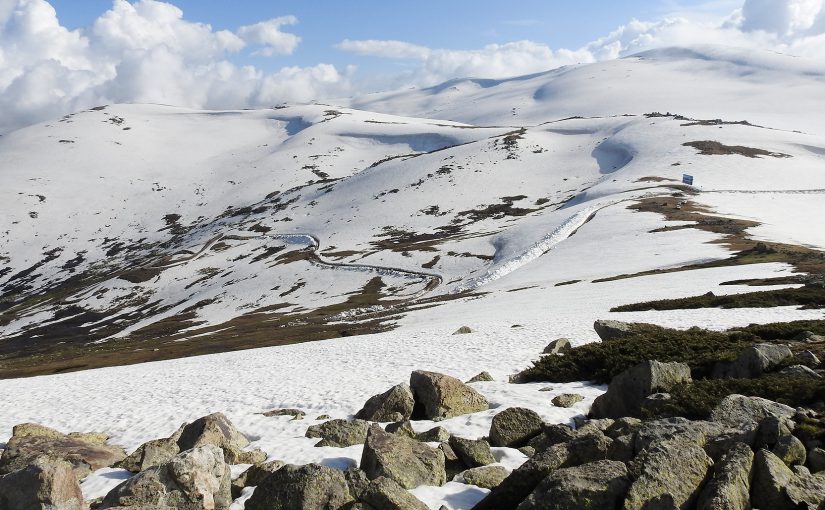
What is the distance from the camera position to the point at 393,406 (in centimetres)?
1838

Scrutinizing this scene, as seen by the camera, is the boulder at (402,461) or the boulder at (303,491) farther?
the boulder at (402,461)

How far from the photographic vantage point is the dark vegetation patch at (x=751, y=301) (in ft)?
113

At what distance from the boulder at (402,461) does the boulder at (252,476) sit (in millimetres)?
2445

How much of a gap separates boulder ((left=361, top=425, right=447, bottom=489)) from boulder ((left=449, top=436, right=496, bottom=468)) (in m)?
Result: 0.75

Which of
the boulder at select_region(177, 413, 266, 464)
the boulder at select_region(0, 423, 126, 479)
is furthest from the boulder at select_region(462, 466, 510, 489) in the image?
the boulder at select_region(0, 423, 126, 479)

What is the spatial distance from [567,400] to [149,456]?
12.6 m

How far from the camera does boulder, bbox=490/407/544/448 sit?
14.9 metres

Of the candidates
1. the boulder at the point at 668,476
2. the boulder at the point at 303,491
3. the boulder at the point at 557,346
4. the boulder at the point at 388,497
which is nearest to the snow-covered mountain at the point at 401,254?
the boulder at the point at 557,346

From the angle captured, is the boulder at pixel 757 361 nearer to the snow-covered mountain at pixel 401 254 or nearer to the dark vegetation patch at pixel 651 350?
the dark vegetation patch at pixel 651 350

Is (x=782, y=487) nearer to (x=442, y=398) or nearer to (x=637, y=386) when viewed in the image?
(x=637, y=386)

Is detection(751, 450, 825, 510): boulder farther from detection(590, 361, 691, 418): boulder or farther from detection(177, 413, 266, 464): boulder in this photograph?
detection(177, 413, 266, 464): boulder

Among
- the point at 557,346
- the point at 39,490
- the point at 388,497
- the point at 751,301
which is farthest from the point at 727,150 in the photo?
the point at 39,490

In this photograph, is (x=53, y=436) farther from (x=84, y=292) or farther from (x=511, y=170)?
(x=511, y=170)

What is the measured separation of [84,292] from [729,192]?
159 m
